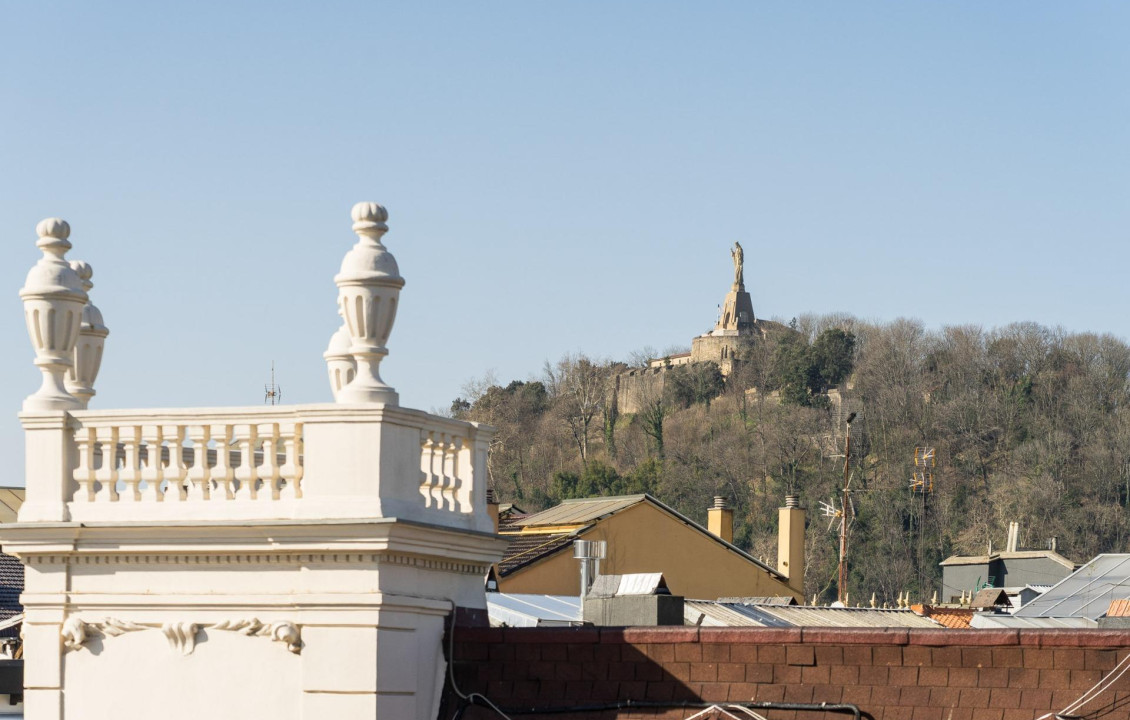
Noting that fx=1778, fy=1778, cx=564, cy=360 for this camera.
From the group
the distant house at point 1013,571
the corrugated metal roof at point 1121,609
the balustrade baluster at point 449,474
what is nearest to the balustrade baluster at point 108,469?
the balustrade baluster at point 449,474

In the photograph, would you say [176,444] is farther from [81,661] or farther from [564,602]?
[564,602]

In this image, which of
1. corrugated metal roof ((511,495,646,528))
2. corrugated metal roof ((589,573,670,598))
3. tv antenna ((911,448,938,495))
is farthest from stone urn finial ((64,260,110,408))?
tv antenna ((911,448,938,495))

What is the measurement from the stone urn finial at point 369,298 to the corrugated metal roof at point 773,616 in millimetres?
6040

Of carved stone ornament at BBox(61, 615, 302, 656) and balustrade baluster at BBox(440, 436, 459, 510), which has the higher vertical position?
balustrade baluster at BBox(440, 436, 459, 510)

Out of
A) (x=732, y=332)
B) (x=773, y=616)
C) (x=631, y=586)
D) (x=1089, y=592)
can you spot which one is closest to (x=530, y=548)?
(x=1089, y=592)

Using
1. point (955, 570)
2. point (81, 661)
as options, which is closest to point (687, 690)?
point (81, 661)

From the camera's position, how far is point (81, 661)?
10758 millimetres

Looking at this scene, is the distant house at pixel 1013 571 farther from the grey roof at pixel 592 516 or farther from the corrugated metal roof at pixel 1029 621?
the corrugated metal roof at pixel 1029 621

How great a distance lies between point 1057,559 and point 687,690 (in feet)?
175

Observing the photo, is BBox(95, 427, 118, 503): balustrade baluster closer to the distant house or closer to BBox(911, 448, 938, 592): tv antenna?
the distant house

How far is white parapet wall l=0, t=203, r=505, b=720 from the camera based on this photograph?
10023 mm

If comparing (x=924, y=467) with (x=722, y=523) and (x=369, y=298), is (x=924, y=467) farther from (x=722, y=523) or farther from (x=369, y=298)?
(x=369, y=298)

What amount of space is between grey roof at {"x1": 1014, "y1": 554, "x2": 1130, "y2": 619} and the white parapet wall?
52.7 ft

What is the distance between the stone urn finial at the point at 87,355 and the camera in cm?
1166
